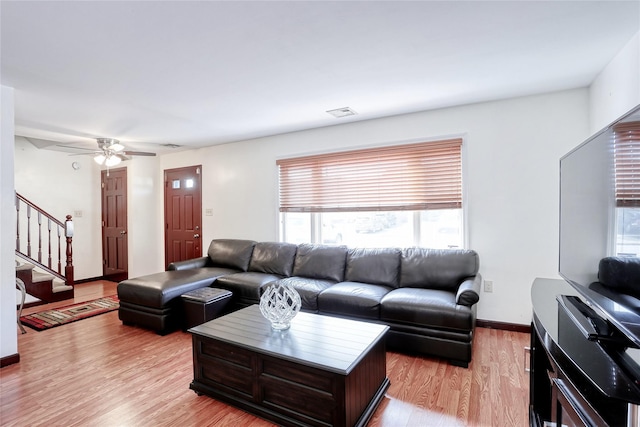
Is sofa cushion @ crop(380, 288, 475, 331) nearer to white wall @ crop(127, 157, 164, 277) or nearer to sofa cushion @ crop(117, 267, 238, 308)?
sofa cushion @ crop(117, 267, 238, 308)

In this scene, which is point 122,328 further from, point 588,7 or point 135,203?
point 588,7

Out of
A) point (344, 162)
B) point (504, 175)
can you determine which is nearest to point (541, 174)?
point (504, 175)

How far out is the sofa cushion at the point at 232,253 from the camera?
4.25m

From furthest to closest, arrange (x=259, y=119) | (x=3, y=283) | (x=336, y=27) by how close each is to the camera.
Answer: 1. (x=259, y=119)
2. (x=3, y=283)
3. (x=336, y=27)

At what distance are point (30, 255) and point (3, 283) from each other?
98.1 inches

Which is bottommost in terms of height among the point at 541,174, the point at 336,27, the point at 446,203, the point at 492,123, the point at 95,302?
the point at 95,302

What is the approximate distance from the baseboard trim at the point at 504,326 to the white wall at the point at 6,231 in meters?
4.35

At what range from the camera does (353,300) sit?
288 cm

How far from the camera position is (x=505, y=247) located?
10.4ft

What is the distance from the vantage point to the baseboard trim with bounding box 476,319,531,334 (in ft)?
10.2

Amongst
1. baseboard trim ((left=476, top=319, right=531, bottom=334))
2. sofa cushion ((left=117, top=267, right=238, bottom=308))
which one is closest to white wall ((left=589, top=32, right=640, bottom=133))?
baseboard trim ((left=476, top=319, right=531, bottom=334))

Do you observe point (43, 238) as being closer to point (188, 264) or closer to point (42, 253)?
point (42, 253)

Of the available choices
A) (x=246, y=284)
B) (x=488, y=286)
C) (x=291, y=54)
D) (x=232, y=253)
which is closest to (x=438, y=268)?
(x=488, y=286)

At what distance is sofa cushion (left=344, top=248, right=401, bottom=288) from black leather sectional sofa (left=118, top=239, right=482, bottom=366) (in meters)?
0.01
